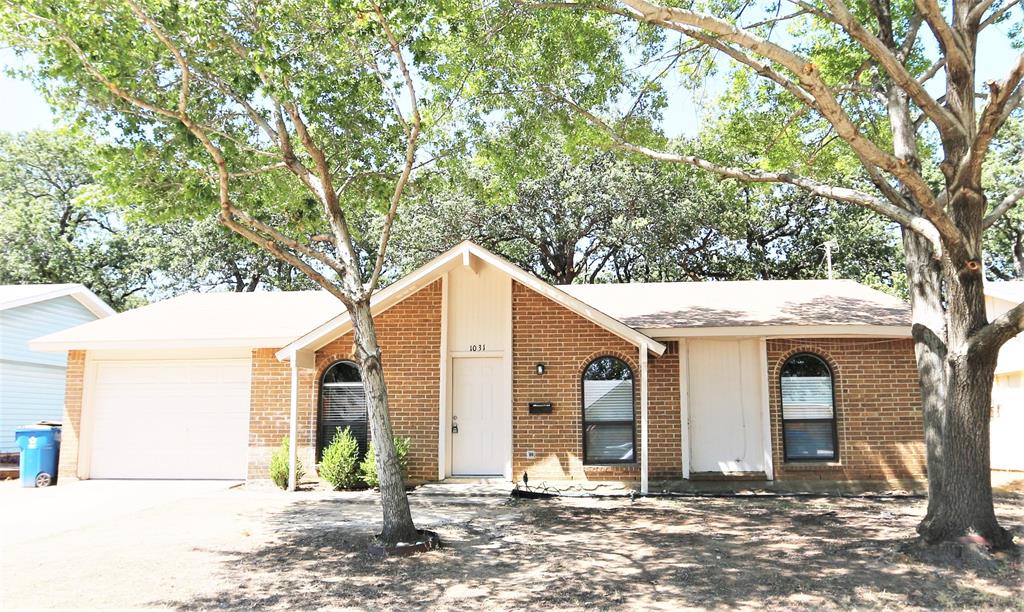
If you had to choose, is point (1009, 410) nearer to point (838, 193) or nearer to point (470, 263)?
→ point (838, 193)

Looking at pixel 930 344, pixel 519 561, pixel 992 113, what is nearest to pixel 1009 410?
pixel 930 344

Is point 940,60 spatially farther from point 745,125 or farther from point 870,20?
point 745,125

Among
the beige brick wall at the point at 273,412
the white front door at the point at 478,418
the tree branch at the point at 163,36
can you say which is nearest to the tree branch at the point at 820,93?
the tree branch at the point at 163,36

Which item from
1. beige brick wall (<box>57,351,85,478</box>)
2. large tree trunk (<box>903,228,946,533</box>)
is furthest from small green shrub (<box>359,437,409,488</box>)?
large tree trunk (<box>903,228,946,533</box>)

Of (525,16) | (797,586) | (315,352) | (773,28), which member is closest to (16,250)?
(315,352)

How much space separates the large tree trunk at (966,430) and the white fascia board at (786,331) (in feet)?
14.5

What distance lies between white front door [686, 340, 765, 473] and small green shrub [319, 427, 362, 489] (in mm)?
5664

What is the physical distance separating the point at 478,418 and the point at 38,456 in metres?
8.20

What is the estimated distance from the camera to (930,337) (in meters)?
7.59

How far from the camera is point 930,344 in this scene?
24.9ft

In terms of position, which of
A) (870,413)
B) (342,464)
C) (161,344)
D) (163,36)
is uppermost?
(163,36)

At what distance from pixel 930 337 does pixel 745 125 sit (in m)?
4.87

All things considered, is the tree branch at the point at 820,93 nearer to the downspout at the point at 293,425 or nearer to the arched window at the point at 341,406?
the downspout at the point at 293,425

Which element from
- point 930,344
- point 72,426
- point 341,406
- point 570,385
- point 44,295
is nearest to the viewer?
point 930,344
